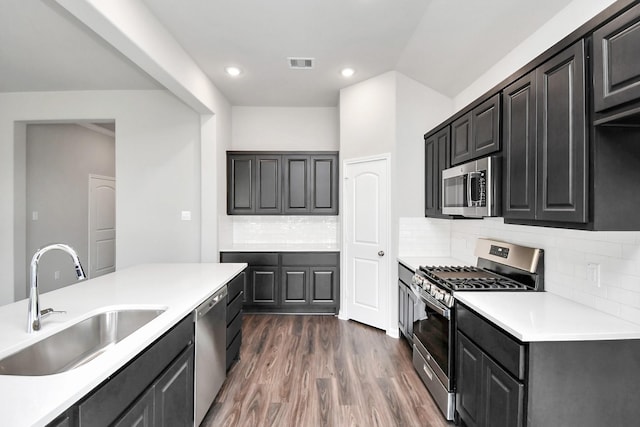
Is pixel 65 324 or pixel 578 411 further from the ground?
pixel 65 324

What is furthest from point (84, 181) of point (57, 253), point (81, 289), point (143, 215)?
point (81, 289)

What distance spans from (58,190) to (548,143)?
638cm

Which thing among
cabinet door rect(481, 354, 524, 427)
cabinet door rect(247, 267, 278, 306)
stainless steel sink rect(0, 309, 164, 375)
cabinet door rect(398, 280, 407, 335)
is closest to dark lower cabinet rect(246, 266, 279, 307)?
cabinet door rect(247, 267, 278, 306)

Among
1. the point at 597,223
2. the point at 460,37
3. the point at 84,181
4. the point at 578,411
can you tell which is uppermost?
the point at 460,37

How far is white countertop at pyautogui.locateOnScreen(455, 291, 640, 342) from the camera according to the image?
4.62 feet

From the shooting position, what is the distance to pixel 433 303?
2.32 metres

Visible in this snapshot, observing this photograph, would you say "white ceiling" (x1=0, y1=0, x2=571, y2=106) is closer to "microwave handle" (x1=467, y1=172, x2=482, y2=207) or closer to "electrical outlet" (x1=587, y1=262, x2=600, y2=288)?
"microwave handle" (x1=467, y1=172, x2=482, y2=207)

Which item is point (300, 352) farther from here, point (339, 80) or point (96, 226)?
point (96, 226)

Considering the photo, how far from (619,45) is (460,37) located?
1605 mm

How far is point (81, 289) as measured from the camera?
6.74 feet

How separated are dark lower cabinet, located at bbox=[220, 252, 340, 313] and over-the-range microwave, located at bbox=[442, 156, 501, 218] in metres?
1.98

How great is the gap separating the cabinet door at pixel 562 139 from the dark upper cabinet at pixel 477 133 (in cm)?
42

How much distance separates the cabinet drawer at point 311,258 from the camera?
4.21 m

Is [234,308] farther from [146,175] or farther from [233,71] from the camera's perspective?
[233,71]
